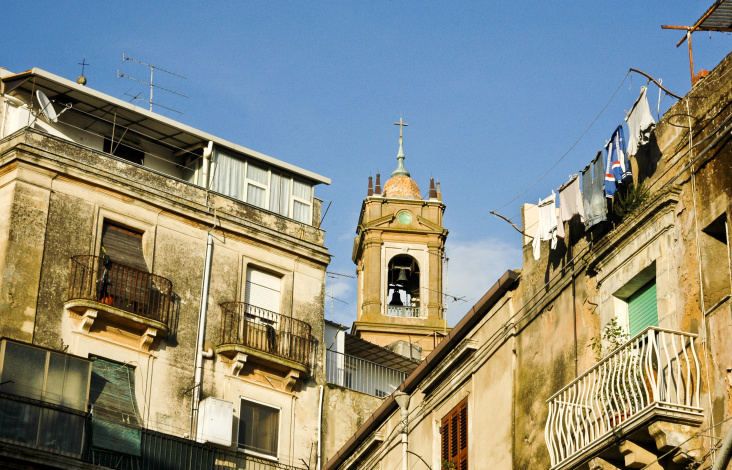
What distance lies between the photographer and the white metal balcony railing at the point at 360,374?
3491cm

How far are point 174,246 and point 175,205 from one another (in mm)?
1067

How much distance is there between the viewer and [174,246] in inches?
1265

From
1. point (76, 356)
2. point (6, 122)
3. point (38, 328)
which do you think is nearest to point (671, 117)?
point (76, 356)

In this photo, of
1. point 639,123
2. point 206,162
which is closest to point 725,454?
point 639,123

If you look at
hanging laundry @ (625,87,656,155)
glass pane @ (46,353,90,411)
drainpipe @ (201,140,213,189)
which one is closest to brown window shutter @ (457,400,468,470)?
hanging laundry @ (625,87,656,155)

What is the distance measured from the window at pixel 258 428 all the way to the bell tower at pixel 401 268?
45.9 feet

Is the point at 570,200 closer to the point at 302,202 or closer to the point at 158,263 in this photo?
the point at 158,263

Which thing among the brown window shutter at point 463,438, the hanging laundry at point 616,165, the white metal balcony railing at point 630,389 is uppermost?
the hanging laundry at point 616,165

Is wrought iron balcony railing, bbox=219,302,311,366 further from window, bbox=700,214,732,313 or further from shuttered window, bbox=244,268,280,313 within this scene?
window, bbox=700,214,732,313

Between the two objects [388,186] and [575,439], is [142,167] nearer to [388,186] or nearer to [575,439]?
[575,439]

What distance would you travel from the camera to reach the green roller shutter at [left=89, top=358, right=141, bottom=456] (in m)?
28.0

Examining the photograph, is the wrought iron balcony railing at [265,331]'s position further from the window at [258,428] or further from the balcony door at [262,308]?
Result: the window at [258,428]

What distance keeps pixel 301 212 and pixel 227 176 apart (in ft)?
8.03

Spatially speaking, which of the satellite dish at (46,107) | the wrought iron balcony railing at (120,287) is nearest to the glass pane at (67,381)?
the wrought iron balcony railing at (120,287)
